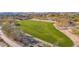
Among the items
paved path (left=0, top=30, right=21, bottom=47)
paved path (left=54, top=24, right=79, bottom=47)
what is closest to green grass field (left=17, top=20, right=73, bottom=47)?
paved path (left=54, top=24, right=79, bottom=47)

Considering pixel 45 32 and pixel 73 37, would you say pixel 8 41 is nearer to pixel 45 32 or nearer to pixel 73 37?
pixel 45 32

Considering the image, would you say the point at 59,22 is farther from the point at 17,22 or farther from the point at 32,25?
the point at 17,22

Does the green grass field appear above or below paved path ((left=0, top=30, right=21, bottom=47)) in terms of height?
above

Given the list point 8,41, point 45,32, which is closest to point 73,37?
point 45,32

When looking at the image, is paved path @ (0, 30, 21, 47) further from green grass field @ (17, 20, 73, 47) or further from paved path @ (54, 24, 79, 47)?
paved path @ (54, 24, 79, 47)

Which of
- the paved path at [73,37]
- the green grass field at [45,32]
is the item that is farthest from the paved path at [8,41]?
the paved path at [73,37]

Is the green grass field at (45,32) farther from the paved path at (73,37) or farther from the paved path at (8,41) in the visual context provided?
the paved path at (8,41)

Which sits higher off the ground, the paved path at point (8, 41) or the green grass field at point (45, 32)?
the green grass field at point (45, 32)
